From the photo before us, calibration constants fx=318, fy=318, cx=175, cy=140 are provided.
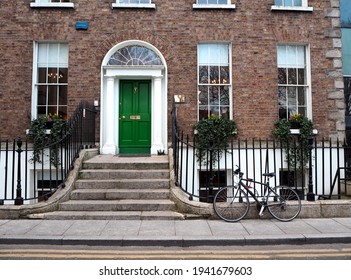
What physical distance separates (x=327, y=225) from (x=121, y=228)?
3.89m

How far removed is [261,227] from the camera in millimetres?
5965

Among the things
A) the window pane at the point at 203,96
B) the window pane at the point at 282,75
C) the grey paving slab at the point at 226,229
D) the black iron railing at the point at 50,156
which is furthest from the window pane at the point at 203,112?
the grey paving slab at the point at 226,229

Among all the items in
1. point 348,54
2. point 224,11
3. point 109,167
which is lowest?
point 109,167

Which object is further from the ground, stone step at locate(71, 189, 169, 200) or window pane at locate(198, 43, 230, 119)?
window pane at locate(198, 43, 230, 119)

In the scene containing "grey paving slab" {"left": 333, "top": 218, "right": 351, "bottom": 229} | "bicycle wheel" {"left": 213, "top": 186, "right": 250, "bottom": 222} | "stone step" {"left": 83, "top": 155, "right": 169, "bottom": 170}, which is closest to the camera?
"grey paving slab" {"left": 333, "top": 218, "right": 351, "bottom": 229}

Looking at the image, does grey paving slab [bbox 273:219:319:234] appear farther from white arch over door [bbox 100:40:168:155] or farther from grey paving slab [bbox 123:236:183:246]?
white arch over door [bbox 100:40:168:155]

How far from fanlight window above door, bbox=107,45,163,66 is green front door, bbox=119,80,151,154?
0.60m

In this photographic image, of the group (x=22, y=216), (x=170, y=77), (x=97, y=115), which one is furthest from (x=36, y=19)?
(x=22, y=216)

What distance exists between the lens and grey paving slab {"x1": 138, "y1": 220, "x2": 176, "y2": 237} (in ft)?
18.2

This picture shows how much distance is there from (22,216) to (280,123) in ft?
25.4

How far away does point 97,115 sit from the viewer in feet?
33.4

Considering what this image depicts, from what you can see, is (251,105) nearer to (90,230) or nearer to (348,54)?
(348,54)

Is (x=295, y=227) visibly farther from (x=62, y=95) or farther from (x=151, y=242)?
(x=62, y=95)

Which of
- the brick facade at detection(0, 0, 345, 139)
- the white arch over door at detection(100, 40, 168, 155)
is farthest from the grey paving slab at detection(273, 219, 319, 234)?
the white arch over door at detection(100, 40, 168, 155)
